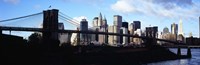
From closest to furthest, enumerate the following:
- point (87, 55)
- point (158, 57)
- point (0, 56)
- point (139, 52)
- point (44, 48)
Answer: point (0, 56)
point (44, 48)
point (87, 55)
point (139, 52)
point (158, 57)

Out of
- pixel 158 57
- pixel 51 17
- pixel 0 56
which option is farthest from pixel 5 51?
pixel 158 57

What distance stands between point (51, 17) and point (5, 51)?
122ft

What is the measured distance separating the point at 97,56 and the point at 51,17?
1471cm

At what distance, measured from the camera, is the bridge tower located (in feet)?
288

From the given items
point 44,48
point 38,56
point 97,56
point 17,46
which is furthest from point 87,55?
point 17,46

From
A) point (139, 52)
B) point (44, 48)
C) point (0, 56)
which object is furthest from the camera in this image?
point (139, 52)

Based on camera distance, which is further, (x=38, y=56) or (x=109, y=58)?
(x=109, y=58)

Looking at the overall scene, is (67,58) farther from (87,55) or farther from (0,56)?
(0,56)

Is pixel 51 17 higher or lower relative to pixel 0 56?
higher

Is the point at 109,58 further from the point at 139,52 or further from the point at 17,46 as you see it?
the point at 17,46

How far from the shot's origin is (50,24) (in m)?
91.6

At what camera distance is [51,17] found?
307 feet

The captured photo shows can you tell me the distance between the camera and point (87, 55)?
85.1 metres

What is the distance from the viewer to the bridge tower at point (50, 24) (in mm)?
87875
